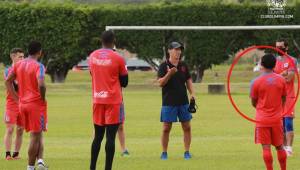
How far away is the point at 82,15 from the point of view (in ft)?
170

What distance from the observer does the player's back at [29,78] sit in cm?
1405

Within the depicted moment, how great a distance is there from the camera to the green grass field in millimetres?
15719

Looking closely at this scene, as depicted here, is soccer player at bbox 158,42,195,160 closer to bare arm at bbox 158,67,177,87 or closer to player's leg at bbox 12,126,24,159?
bare arm at bbox 158,67,177,87

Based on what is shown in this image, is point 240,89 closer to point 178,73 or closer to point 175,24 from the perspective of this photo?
point 175,24

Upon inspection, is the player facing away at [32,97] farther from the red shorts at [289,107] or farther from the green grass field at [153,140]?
the red shorts at [289,107]

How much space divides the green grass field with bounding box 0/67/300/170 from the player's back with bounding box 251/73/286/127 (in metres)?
1.87

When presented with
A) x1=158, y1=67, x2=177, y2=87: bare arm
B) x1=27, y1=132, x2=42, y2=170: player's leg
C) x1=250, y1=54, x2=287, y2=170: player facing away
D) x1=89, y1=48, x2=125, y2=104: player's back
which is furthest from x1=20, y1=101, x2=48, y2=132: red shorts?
x1=250, y1=54, x2=287, y2=170: player facing away

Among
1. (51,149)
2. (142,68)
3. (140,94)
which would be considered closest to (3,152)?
(51,149)

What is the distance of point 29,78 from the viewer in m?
14.1

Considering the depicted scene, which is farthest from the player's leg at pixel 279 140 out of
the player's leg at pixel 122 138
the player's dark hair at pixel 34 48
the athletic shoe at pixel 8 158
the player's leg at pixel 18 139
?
the athletic shoe at pixel 8 158

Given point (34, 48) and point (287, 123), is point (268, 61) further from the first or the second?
point (287, 123)

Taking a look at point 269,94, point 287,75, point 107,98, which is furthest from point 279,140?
point 287,75

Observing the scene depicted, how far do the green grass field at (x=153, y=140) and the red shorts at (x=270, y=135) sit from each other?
1.57 m

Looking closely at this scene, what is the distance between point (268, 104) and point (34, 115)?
12.7 feet
